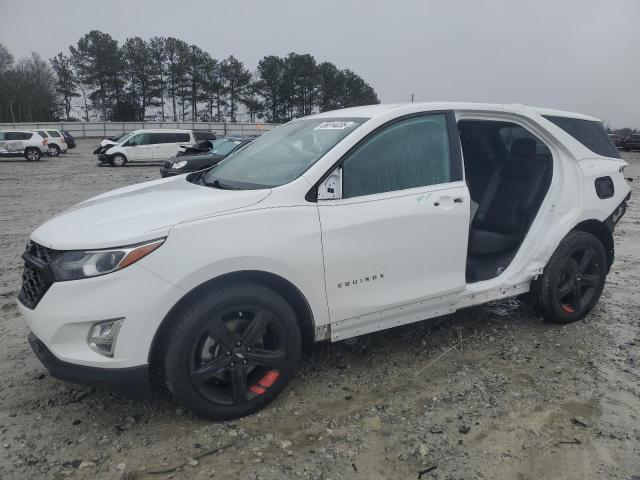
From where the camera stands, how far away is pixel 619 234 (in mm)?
7977

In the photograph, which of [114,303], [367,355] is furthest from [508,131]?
[114,303]

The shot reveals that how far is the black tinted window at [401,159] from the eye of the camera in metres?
3.06

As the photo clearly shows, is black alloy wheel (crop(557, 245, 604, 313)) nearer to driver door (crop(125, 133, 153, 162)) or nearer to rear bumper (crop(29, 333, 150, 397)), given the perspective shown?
rear bumper (crop(29, 333, 150, 397))

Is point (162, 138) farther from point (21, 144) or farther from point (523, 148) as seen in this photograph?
point (523, 148)

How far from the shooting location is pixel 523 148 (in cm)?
438

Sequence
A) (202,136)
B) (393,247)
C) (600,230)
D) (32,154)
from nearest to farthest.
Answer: (393,247), (600,230), (32,154), (202,136)

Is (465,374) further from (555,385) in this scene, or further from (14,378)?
(14,378)

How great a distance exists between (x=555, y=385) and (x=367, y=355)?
126 centimetres

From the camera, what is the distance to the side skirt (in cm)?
302

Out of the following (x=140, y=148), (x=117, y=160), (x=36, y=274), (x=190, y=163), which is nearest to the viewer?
(x=36, y=274)

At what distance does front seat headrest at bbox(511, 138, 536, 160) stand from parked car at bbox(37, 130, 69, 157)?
29.1 metres

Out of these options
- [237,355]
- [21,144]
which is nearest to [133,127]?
[21,144]

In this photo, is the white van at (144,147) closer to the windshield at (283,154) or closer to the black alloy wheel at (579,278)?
the windshield at (283,154)

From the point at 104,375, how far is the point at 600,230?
3.96 meters
